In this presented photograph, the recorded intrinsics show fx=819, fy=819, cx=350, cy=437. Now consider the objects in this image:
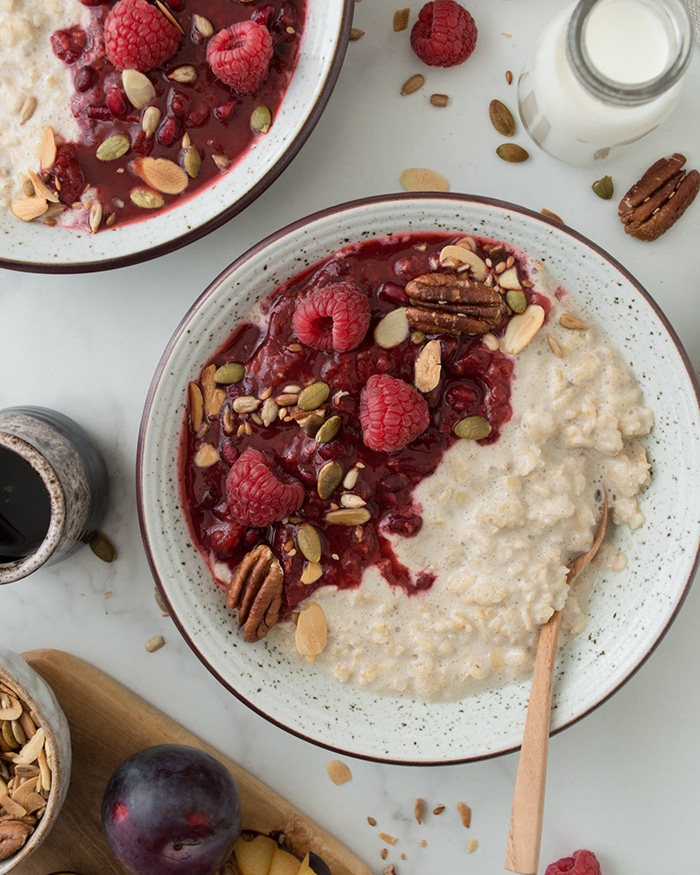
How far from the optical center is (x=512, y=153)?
5.47 ft

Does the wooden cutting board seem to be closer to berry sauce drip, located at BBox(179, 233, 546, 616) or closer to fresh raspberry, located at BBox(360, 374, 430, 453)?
berry sauce drip, located at BBox(179, 233, 546, 616)

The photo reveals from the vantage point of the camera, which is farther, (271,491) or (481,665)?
(481,665)

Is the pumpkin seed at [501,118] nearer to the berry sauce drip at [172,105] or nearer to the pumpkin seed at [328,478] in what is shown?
the berry sauce drip at [172,105]

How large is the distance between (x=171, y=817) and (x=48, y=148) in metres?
1.28

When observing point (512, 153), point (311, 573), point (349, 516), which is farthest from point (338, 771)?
point (512, 153)

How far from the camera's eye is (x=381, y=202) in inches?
58.0

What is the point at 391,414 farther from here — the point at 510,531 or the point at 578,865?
the point at 578,865

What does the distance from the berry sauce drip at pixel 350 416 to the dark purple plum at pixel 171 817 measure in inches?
13.8

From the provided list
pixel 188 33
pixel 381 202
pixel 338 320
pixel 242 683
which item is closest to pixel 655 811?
pixel 242 683

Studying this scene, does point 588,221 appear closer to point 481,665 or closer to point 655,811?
point 481,665

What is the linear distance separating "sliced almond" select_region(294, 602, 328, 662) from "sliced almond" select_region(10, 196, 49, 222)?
93 centimetres

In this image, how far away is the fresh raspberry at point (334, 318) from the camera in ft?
4.68

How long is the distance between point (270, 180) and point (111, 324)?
47 cm

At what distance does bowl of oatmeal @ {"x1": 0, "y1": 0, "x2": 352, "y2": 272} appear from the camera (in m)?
1.56
